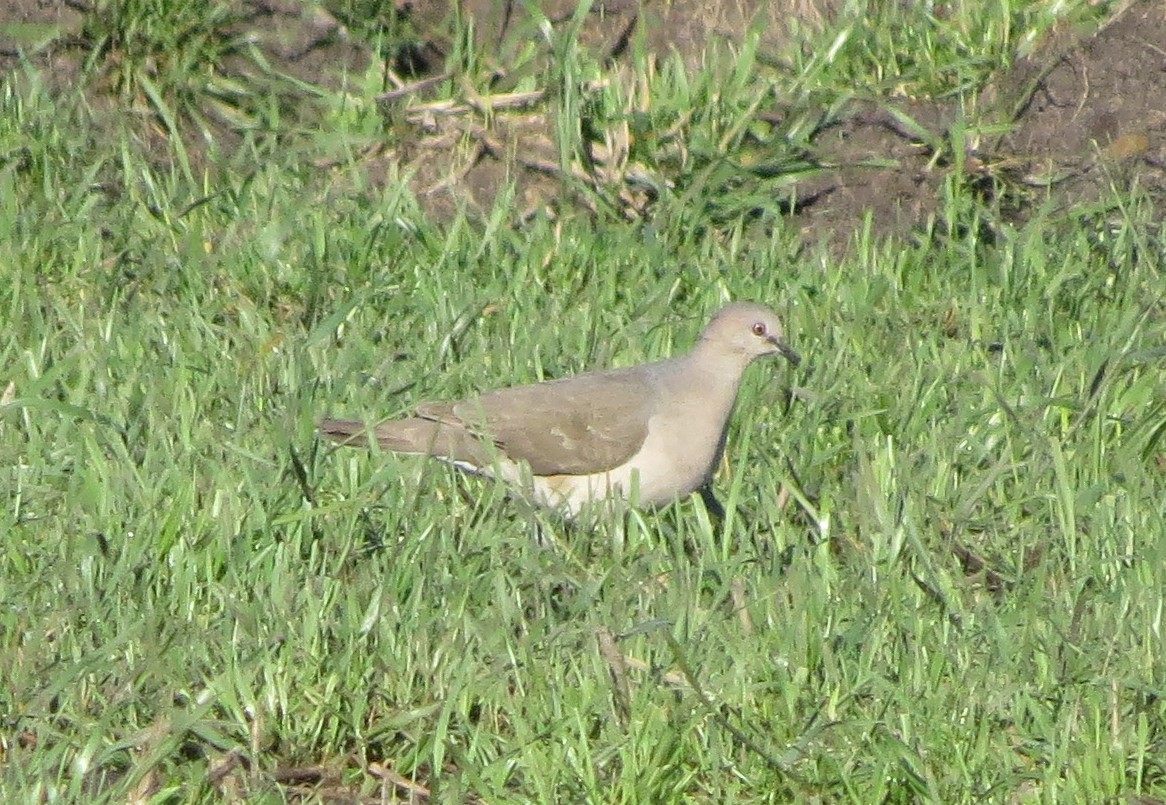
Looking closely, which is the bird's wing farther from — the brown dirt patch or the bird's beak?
the brown dirt patch

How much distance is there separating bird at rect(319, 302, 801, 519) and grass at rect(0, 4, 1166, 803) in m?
0.11

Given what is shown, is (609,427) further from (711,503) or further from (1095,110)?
(1095,110)

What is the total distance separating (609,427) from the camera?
5840 mm

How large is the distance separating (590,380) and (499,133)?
2.12m

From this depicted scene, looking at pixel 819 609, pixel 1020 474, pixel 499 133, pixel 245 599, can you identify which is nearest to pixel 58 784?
pixel 245 599

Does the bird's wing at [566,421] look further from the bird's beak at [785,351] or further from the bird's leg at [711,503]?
the bird's beak at [785,351]

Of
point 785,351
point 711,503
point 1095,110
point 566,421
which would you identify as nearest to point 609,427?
point 566,421

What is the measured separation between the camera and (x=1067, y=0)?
7.89m

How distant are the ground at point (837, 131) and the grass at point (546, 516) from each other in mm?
152

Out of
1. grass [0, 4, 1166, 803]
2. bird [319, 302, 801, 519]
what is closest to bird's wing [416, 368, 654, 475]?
bird [319, 302, 801, 519]

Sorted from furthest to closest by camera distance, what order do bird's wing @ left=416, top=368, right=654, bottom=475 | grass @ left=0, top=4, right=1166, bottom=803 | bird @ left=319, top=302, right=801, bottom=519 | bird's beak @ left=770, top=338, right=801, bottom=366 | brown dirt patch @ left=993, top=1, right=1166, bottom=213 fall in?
brown dirt patch @ left=993, top=1, right=1166, bottom=213 → bird's beak @ left=770, top=338, right=801, bottom=366 → bird's wing @ left=416, top=368, right=654, bottom=475 → bird @ left=319, top=302, right=801, bottom=519 → grass @ left=0, top=4, right=1166, bottom=803

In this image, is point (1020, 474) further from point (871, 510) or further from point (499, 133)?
point (499, 133)

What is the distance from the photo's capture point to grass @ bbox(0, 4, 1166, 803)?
414 centimetres

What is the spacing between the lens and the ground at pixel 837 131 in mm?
7426
